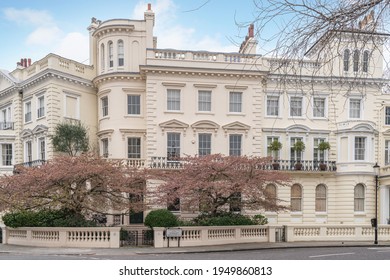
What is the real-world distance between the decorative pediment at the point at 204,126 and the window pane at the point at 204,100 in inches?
37.2

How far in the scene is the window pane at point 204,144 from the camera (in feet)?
97.5

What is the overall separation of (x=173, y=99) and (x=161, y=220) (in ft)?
33.9

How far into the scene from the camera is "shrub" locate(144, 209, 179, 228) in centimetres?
2156

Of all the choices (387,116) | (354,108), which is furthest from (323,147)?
(387,116)

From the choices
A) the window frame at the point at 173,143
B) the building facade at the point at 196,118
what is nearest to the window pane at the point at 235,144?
the building facade at the point at 196,118

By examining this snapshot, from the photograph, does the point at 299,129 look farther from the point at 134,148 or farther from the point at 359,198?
the point at 134,148

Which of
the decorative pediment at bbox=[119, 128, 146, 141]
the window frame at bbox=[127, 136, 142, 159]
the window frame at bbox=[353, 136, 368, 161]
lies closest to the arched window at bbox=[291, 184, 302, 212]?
the window frame at bbox=[353, 136, 368, 161]

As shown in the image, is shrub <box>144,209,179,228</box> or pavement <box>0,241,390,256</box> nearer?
pavement <box>0,241,390,256</box>

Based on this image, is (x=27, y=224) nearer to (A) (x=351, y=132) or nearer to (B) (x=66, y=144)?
(B) (x=66, y=144)

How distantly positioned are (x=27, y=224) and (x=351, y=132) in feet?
69.5

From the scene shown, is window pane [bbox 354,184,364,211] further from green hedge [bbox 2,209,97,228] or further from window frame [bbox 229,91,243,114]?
green hedge [bbox 2,209,97,228]

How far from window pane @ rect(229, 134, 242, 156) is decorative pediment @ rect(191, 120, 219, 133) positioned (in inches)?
50.8

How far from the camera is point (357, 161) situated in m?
30.2

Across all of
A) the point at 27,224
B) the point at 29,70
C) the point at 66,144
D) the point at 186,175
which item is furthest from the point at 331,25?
the point at 29,70
